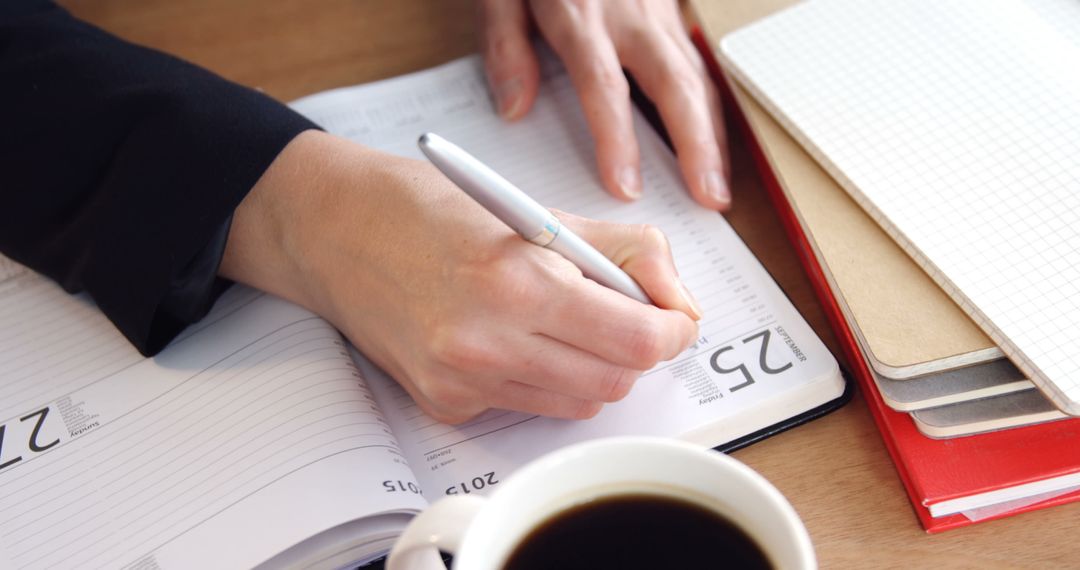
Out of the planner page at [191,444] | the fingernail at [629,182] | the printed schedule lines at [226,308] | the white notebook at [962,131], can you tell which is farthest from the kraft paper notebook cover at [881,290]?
the printed schedule lines at [226,308]

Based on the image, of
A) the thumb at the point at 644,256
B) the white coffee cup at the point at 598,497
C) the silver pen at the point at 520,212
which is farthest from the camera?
the thumb at the point at 644,256

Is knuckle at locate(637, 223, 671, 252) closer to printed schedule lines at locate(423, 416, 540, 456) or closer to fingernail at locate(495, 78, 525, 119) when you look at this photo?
printed schedule lines at locate(423, 416, 540, 456)

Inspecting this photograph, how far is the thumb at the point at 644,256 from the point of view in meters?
0.58

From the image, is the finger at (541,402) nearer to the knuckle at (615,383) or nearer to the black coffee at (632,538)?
the knuckle at (615,383)

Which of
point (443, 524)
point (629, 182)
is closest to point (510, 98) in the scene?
Answer: point (629, 182)

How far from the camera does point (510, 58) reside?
0.83m

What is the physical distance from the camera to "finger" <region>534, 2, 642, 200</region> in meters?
0.74

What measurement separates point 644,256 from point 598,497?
0.21 m

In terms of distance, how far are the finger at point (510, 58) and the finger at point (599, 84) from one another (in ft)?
0.08

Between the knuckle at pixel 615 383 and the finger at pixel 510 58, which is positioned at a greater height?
the finger at pixel 510 58

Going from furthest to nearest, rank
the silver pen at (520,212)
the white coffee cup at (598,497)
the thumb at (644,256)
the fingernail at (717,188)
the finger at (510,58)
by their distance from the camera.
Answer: the finger at (510,58), the fingernail at (717,188), the thumb at (644,256), the silver pen at (520,212), the white coffee cup at (598,497)

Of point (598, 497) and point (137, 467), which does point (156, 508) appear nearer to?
point (137, 467)

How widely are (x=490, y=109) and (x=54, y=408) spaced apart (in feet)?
1.46

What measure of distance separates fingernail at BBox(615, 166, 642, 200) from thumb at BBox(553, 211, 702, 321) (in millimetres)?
139
